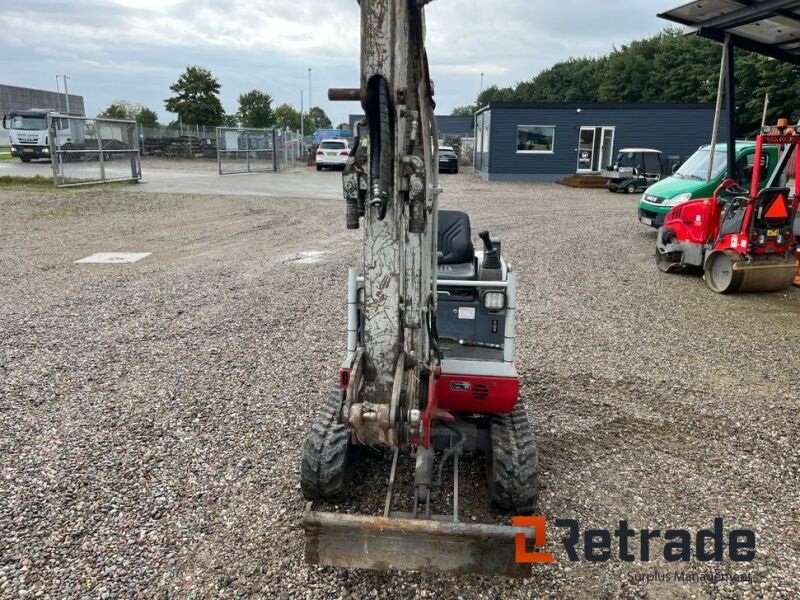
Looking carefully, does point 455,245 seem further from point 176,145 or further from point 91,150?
Answer: point 176,145

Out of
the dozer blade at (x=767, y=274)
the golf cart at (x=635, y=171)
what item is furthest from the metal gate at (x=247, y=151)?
the dozer blade at (x=767, y=274)

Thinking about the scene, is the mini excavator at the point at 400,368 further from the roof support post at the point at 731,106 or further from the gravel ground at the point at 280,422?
the roof support post at the point at 731,106

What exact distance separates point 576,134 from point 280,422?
2553 cm

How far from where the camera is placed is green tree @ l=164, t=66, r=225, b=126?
5334 centimetres

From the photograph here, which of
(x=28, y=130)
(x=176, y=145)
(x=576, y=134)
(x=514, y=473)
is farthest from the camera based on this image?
(x=176, y=145)

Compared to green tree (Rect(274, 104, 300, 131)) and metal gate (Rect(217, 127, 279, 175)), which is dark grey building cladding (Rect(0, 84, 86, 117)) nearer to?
green tree (Rect(274, 104, 300, 131))

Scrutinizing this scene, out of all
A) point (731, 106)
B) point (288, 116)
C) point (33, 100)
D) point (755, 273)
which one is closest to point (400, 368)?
point (755, 273)

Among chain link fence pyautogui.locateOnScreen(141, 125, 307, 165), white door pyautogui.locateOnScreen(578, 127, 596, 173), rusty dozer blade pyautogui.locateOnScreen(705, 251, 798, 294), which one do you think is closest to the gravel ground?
rusty dozer blade pyautogui.locateOnScreen(705, 251, 798, 294)

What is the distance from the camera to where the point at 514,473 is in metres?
3.36

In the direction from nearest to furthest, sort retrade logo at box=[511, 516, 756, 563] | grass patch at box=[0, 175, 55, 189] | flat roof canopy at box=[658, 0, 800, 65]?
retrade logo at box=[511, 516, 756, 563] → flat roof canopy at box=[658, 0, 800, 65] → grass patch at box=[0, 175, 55, 189]

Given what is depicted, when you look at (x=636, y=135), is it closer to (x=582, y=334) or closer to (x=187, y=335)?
(x=582, y=334)

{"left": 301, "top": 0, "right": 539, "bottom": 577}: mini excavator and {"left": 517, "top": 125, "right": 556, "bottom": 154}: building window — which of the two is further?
{"left": 517, "top": 125, "right": 556, "bottom": 154}: building window

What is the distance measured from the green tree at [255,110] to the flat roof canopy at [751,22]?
58692 millimetres

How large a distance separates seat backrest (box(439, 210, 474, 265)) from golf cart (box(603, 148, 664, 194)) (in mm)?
20148
